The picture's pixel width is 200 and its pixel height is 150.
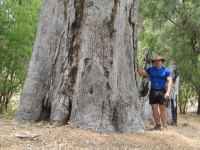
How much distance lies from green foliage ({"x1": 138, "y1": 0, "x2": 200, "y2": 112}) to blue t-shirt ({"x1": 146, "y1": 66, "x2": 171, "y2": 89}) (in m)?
8.21

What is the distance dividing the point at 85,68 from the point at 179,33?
40.7 feet

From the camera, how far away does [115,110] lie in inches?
339

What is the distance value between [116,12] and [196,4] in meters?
10.6

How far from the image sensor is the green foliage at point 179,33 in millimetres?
18656

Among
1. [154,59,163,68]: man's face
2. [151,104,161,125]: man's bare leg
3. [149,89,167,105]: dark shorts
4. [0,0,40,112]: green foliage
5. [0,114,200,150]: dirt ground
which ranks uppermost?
[0,0,40,112]: green foliage

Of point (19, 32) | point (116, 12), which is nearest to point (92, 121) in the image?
point (116, 12)

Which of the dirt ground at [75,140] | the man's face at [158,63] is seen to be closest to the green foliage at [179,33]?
the man's face at [158,63]

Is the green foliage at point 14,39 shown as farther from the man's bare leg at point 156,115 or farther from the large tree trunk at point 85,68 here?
the man's bare leg at point 156,115

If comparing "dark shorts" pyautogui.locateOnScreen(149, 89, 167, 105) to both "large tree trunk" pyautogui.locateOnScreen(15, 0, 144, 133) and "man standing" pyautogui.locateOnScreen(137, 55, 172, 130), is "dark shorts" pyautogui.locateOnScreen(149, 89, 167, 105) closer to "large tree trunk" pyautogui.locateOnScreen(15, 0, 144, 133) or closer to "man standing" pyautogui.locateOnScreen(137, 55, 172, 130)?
"man standing" pyautogui.locateOnScreen(137, 55, 172, 130)

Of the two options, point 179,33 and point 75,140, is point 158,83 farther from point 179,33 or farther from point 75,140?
point 179,33

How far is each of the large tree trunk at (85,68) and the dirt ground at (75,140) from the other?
0.85 ft

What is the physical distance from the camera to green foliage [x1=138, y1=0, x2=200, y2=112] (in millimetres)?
→ 18656

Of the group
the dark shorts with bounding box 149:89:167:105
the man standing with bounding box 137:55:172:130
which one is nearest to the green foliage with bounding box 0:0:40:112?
the man standing with bounding box 137:55:172:130

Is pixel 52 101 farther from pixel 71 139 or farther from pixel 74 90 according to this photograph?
pixel 71 139
